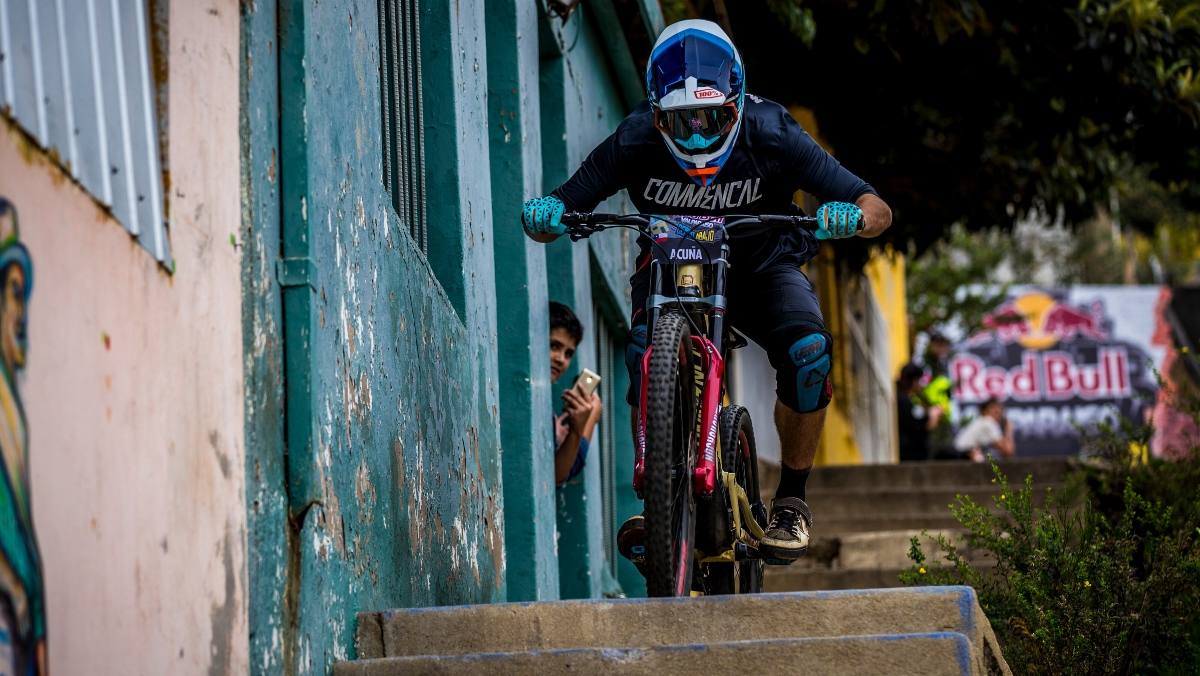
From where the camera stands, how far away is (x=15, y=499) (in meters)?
2.35

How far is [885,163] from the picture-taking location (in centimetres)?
1483

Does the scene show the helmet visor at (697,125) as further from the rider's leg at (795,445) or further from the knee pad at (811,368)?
the rider's leg at (795,445)

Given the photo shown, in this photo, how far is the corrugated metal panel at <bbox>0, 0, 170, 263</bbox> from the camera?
248 cm

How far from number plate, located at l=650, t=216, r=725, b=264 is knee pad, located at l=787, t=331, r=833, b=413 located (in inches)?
18.3

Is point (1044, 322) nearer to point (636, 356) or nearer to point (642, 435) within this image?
point (636, 356)

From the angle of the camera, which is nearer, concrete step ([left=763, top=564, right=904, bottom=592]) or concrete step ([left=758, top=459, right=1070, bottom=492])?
concrete step ([left=763, top=564, right=904, bottom=592])

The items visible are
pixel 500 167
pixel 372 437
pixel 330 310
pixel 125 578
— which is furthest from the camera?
pixel 500 167

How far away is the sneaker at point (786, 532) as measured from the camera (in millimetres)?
4883

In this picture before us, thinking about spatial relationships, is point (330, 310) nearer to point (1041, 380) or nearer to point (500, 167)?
point (500, 167)

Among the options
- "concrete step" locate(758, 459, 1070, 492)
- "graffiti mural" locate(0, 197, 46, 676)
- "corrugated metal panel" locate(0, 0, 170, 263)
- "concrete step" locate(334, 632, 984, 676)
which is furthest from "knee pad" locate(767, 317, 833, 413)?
"concrete step" locate(758, 459, 1070, 492)

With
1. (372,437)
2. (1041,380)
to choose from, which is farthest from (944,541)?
(1041,380)

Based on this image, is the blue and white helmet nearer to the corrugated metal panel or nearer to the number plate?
the number plate

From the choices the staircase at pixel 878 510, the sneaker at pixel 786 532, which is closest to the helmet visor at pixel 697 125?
the sneaker at pixel 786 532

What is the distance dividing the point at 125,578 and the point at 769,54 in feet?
36.0
